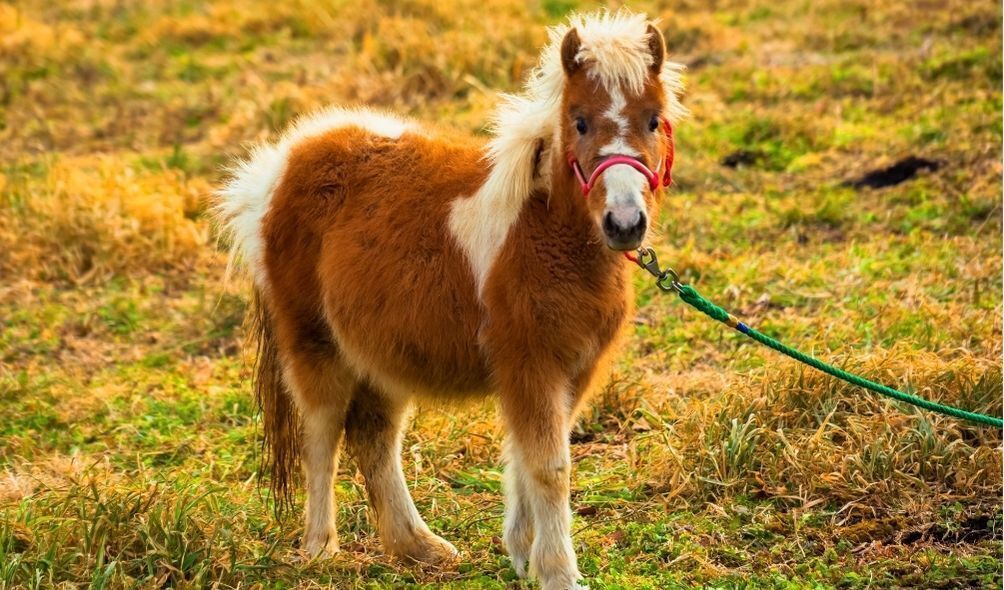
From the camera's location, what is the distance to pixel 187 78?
510 inches

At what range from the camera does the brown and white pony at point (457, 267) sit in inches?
167

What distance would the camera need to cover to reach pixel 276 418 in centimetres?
529

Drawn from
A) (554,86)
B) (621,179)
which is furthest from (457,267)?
(621,179)

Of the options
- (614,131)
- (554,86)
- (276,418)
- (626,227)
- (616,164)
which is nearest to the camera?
(626,227)

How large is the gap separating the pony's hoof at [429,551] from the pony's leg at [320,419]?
31 cm

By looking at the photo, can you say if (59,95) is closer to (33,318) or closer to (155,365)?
(33,318)

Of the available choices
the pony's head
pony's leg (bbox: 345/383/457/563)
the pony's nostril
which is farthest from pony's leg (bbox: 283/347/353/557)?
the pony's nostril

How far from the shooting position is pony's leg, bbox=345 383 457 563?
504 centimetres

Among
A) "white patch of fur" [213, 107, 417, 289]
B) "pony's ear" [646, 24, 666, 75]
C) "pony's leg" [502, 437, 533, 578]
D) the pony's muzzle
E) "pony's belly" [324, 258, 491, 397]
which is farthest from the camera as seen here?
"white patch of fur" [213, 107, 417, 289]

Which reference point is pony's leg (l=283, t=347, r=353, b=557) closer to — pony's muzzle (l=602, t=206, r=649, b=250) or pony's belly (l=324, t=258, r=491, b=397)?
pony's belly (l=324, t=258, r=491, b=397)

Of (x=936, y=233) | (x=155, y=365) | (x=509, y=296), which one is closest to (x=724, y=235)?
(x=936, y=233)

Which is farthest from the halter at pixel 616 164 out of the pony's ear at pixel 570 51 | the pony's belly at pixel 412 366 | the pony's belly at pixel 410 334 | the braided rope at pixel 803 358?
the pony's belly at pixel 412 366

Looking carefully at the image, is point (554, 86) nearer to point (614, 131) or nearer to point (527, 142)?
point (527, 142)

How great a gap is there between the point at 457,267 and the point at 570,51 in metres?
0.89
